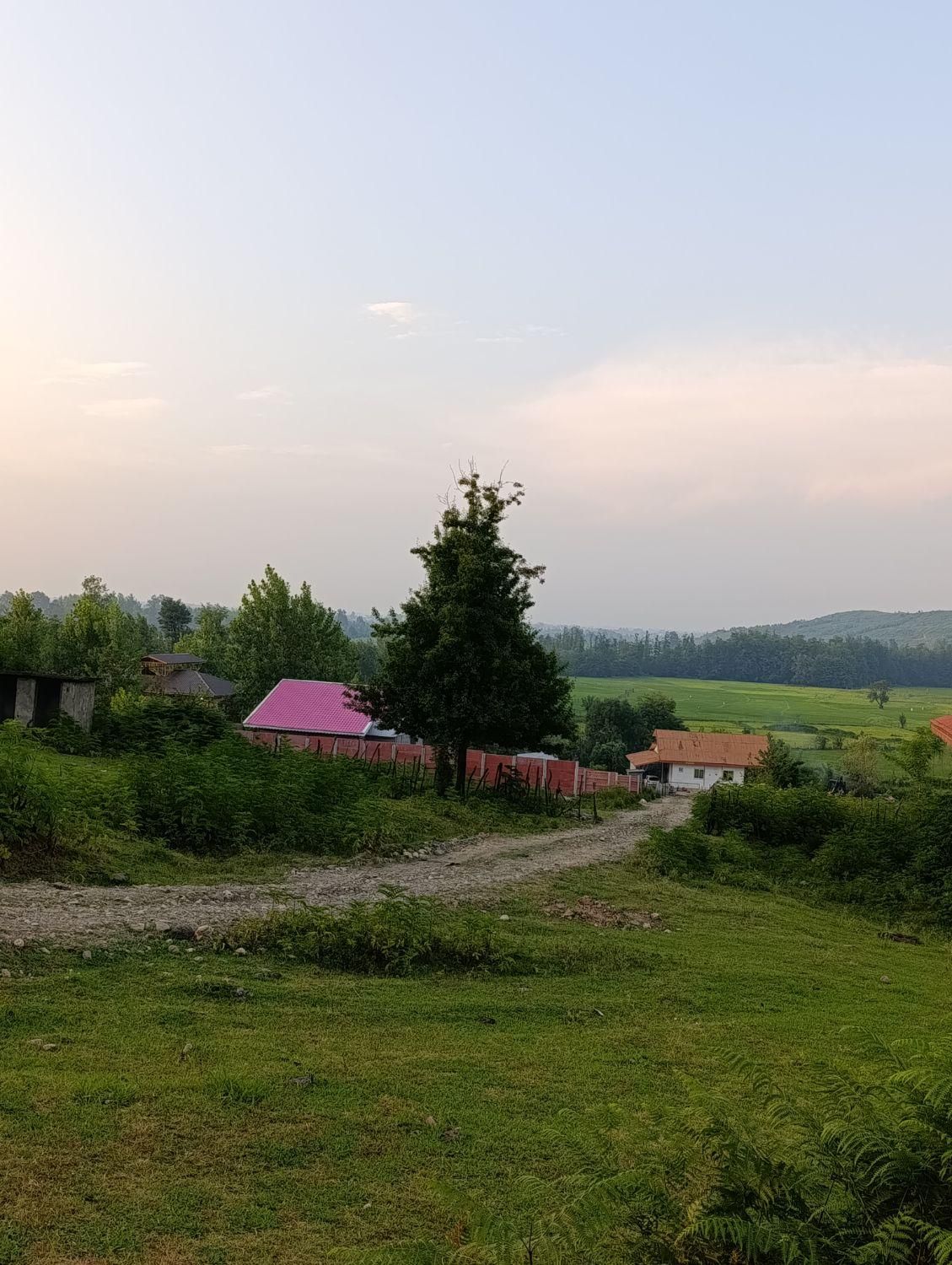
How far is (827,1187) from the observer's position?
13.9ft

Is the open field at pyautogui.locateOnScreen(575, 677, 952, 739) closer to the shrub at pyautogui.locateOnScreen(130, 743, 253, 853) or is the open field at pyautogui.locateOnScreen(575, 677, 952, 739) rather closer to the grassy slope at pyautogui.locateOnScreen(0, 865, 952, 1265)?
the shrub at pyautogui.locateOnScreen(130, 743, 253, 853)

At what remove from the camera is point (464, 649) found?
91.0 ft

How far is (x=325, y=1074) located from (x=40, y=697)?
28078 millimetres

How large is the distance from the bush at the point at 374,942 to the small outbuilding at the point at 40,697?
23122mm

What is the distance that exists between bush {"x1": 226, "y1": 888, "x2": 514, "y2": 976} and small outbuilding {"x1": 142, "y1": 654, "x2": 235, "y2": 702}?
59.8m

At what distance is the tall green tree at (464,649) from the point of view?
91.1ft

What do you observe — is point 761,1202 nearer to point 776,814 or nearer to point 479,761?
point 776,814

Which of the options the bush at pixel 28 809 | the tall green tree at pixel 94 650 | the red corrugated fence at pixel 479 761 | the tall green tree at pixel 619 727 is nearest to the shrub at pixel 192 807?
the bush at pixel 28 809

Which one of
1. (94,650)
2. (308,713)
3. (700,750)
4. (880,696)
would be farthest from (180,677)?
(880,696)

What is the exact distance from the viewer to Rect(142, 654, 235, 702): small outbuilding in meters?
71.8

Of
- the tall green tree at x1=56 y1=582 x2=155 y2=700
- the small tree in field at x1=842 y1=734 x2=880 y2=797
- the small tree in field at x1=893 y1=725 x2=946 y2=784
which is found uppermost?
the tall green tree at x1=56 y1=582 x2=155 y2=700

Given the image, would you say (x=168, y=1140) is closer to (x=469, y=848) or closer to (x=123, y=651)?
(x=469, y=848)

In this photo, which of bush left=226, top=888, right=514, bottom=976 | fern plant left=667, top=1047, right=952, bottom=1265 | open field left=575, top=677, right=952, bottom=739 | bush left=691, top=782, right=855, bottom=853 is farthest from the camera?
open field left=575, top=677, right=952, bottom=739

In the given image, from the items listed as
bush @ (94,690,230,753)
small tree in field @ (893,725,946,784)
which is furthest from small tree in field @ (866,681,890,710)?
bush @ (94,690,230,753)
